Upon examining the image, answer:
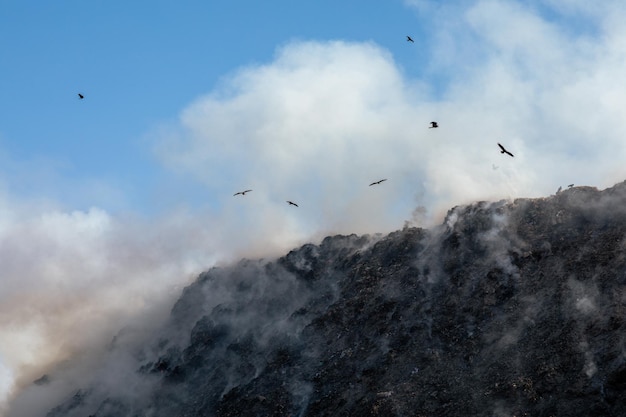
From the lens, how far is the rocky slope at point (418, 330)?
7200cm

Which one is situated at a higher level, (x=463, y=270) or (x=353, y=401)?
(x=463, y=270)

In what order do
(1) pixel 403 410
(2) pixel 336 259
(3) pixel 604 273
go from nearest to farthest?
(1) pixel 403 410
(3) pixel 604 273
(2) pixel 336 259

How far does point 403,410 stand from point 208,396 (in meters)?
25.6

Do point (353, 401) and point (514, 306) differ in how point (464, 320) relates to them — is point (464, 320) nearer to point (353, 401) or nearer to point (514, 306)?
point (514, 306)

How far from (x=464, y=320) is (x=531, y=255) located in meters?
11.4

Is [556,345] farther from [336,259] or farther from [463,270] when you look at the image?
[336,259]

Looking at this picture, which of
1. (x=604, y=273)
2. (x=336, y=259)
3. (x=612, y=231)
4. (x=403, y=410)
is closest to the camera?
(x=403, y=410)

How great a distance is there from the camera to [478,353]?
77.2 metres

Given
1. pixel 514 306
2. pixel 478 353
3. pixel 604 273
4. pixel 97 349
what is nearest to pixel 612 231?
pixel 604 273

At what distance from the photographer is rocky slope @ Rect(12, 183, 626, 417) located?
72.0 metres

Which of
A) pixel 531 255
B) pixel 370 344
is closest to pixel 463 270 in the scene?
pixel 531 255

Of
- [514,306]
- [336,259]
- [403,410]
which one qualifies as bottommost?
[403,410]

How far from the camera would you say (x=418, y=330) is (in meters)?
83.6

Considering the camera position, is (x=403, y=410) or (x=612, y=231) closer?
(x=403, y=410)
